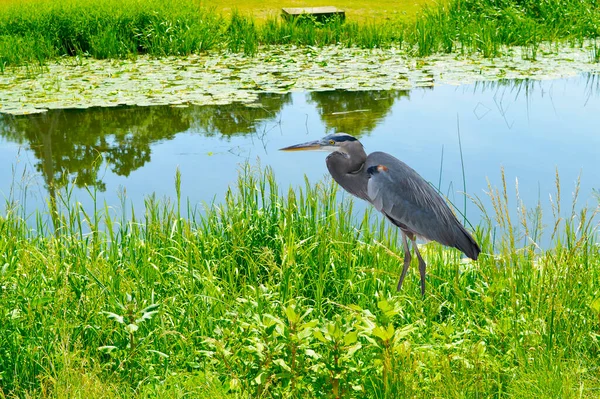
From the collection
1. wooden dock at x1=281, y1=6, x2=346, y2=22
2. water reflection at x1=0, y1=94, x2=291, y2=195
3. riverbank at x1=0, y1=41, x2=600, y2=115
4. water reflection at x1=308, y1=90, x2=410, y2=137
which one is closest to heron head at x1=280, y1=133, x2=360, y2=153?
water reflection at x1=0, y1=94, x2=291, y2=195

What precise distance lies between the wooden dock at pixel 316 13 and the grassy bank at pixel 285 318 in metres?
7.88

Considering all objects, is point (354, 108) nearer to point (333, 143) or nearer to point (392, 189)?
point (392, 189)

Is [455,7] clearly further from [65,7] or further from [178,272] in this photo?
Result: [178,272]

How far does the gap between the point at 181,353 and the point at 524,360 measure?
121 cm

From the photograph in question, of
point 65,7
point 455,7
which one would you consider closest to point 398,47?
point 455,7

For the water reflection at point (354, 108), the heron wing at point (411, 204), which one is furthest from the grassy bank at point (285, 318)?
the water reflection at point (354, 108)

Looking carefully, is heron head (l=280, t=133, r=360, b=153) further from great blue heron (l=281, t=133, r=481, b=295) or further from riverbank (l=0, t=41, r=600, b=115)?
riverbank (l=0, t=41, r=600, b=115)

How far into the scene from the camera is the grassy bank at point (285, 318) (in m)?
2.22

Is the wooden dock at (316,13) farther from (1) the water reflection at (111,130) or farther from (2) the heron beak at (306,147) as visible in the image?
(2) the heron beak at (306,147)

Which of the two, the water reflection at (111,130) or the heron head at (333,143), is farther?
the water reflection at (111,130)

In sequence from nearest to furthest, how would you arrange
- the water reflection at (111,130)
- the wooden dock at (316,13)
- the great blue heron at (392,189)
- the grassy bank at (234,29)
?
the great blue heron at (392,189) → the water reflection at (111,130) → the grassy bank at (234,29) → the wooden dock at (316,13)

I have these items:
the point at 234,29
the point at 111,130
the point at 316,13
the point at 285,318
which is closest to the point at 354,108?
the point at 111,130

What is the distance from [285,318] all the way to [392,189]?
2.23ft

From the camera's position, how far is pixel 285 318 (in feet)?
8.95
